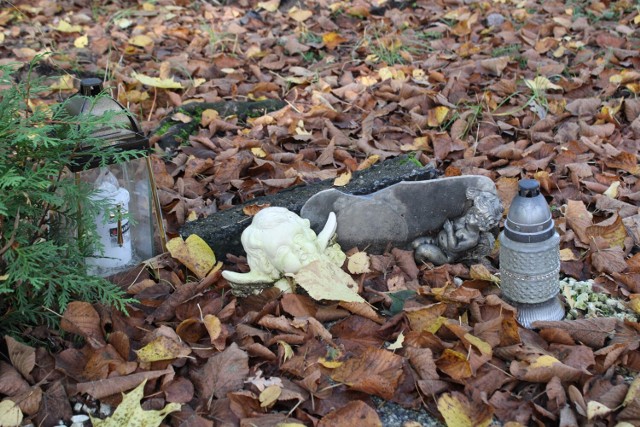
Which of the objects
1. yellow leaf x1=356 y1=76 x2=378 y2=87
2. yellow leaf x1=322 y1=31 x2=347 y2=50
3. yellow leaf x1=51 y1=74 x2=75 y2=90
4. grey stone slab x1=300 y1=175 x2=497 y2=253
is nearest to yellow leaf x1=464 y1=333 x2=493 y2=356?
grey stone slab x1=300 y1=175 x2=497 y2=253

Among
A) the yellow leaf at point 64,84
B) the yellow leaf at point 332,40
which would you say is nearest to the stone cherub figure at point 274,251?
the yellow leaf at point 64,84

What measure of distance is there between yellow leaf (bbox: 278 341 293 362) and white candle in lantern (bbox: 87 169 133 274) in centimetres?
65

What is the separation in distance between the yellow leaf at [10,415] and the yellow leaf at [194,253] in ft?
2.38

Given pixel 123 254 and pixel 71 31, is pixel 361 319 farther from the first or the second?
pixel 71 31

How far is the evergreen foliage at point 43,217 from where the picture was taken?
6.81 feet

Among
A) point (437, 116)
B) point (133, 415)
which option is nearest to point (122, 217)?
point (133, 415)

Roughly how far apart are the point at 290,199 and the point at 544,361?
43.6 inches

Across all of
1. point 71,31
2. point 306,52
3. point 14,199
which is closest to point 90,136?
point 14,199

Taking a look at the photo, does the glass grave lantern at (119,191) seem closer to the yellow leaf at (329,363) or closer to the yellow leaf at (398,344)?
the yellow leaf at (329,363)

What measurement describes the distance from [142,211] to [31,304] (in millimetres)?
607

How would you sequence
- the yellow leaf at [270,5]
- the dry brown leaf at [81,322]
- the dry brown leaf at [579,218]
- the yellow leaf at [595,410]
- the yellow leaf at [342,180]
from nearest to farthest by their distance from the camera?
the yellow leaf at [595,410]
the dry brown leaf at [81,322]
the dry brown leaf at [579,218]
the yellow leaf at [342,180]
the yellow leaf at [270,5]

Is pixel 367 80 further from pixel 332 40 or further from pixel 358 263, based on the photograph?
pixel 358 263

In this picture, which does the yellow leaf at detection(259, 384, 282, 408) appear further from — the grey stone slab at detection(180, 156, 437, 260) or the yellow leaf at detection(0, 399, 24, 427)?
the grey stone slab at detection(180, 156, 437, 260)

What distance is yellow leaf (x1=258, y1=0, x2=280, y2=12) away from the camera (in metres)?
5.39
